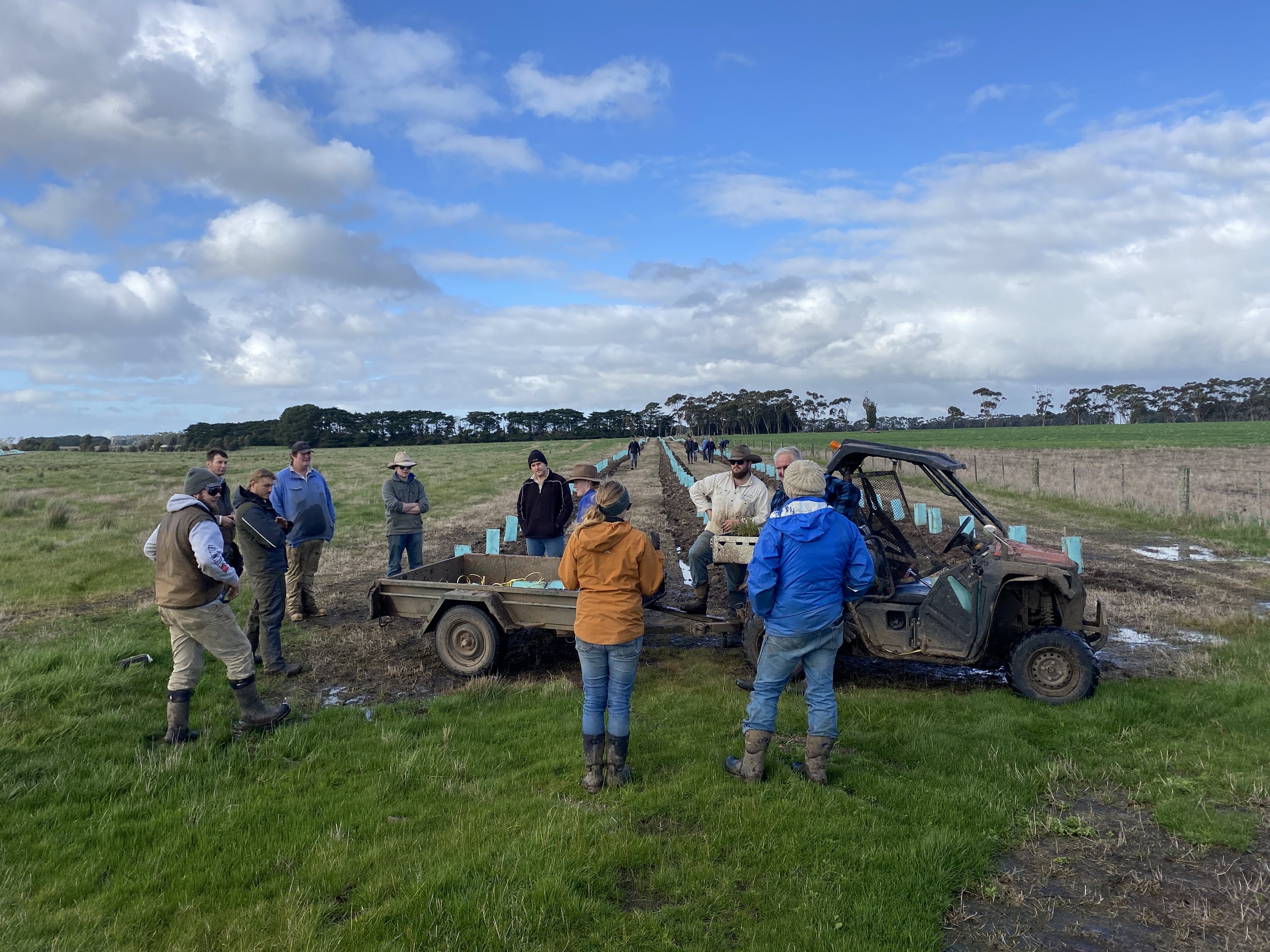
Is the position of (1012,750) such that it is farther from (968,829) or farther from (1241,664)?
(1241,664)

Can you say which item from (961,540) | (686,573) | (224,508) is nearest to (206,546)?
(224,508)

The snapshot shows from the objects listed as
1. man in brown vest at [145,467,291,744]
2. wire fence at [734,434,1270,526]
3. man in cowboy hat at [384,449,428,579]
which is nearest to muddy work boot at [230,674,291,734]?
man in brown vest at [145,467,291,744]

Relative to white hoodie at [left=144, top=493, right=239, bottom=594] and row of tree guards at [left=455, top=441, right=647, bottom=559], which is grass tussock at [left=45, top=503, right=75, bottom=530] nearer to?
row of tree guards at [left=455, top=441, right=647, bottom=559]

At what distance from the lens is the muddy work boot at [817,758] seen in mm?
4238

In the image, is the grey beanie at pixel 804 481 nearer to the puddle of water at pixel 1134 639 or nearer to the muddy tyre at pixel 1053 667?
the muddy tyre at pixel 1053 667

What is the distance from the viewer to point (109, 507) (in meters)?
21.3

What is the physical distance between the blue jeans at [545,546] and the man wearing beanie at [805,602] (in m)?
4.47

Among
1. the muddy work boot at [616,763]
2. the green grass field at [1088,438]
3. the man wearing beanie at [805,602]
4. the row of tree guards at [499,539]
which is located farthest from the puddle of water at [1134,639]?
the green grass field at [1088,438]

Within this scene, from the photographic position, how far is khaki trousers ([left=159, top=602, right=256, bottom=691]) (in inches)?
196

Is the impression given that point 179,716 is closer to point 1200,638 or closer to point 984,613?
point 984,613

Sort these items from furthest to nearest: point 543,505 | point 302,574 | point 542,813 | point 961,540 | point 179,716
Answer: point 302,574, point 543,505, point 961,540, point 179,716, point 542,813

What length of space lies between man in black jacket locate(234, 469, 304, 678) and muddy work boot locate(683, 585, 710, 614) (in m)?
3.97

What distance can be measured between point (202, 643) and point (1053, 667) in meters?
6.70

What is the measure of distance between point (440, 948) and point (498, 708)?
2793 millimetres
